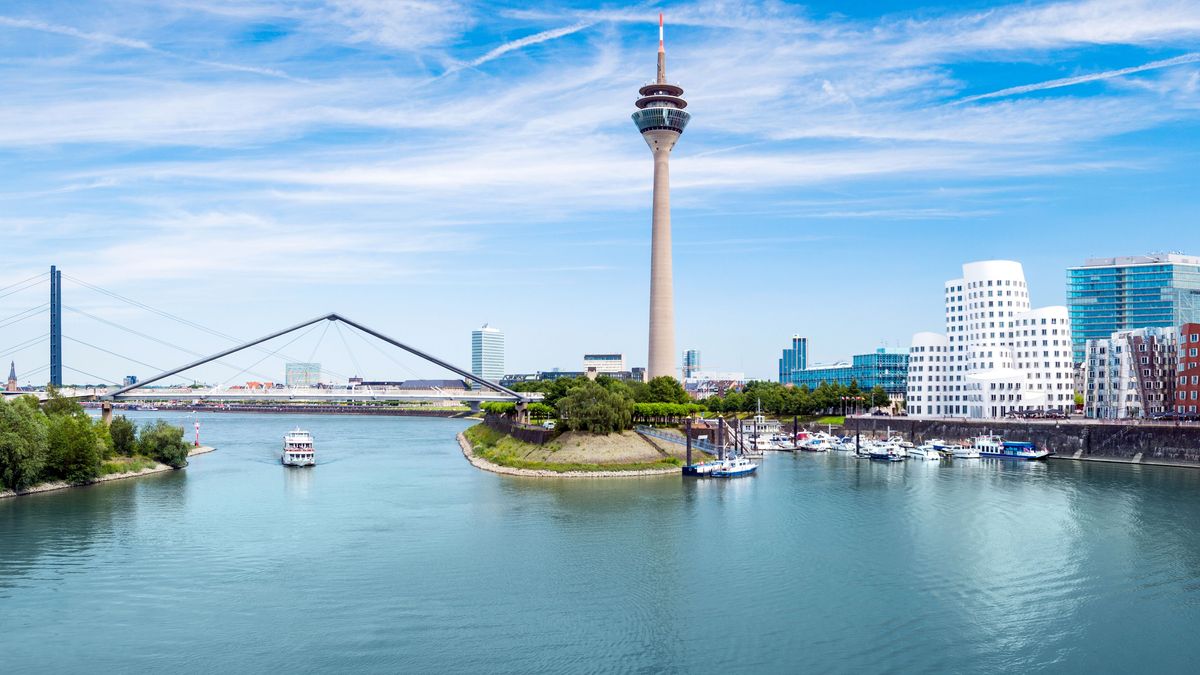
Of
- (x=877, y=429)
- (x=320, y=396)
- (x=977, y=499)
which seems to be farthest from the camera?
(x=877, y=429)

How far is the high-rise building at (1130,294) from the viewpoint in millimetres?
109312

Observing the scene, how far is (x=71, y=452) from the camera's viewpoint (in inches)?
1797

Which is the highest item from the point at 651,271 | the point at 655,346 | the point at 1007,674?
the point at 651,271

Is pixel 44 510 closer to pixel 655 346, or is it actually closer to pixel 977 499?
pixel 977 499

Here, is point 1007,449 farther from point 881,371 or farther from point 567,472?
point 881,371

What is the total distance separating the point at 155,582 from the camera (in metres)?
26.2

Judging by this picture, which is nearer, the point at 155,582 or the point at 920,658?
the point at 920,658

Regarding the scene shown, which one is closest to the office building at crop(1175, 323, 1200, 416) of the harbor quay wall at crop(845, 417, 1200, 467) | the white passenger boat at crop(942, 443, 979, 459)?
the harbor quay wall at crop(845, 417, 1200, 467)

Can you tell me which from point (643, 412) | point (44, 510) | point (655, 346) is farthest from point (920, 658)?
point (655, 346)

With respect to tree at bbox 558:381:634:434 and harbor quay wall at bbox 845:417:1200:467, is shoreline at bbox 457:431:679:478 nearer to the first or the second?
tree at bbox 558:381:634:434

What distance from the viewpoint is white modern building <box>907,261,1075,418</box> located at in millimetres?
80750

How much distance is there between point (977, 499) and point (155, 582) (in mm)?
35223

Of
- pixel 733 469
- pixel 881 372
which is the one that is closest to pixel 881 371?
pixel 881 372

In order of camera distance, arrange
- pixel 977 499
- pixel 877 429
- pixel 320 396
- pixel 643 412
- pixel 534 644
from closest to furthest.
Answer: pixel 534 644 → pixel 977 499 → pixel 643 412 → pixel 320 396 → pixel 877 429
